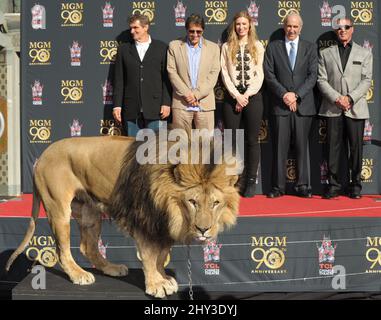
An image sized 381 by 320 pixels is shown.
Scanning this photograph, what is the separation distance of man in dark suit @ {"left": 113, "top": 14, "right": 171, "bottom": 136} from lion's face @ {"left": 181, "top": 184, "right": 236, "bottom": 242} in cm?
265

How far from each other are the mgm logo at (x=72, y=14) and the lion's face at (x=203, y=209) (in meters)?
3.90

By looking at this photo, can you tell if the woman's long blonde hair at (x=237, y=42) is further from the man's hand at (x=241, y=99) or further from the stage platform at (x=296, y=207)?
the stage platform at (x=296, y=207)

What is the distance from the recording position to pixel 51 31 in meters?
6.19

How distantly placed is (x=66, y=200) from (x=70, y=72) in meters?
3.09

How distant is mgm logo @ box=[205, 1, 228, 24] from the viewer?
612 cm

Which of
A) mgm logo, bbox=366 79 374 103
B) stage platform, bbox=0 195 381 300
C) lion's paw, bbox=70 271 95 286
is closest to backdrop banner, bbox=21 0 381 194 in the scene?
mgm logo, bbox=366 79 374 103

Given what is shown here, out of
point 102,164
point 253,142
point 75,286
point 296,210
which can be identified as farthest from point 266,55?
point 75,286

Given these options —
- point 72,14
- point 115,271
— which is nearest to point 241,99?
point 72,14

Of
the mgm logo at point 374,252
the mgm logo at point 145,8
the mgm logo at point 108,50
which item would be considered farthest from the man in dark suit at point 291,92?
the mgm logo at point 108,50

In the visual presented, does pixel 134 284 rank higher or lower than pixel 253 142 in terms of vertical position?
lower

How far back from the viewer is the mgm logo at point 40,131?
20.4ft

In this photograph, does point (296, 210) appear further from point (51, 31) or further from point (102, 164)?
point (51, 31)

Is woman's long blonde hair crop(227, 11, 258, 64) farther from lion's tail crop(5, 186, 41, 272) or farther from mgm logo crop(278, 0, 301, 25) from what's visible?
lion's tail crop(5, 186, 41, 272)

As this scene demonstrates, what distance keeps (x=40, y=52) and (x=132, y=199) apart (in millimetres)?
3610
